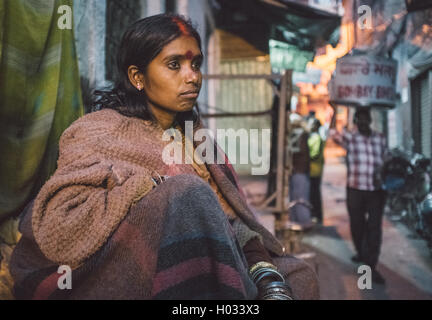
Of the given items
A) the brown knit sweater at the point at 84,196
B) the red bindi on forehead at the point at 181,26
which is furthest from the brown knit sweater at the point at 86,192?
the red bindi on forehead at the point at 181,26

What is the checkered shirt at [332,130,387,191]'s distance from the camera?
181 inches

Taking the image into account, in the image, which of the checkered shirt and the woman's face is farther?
the checkered shirt

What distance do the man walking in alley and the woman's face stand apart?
3741mm

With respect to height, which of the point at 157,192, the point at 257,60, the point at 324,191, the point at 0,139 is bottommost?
the point at 324,191

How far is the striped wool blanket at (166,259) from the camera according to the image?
3.28ft

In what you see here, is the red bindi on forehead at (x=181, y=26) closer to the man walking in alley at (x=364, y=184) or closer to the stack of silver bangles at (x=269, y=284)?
the stack of silver bangles at (x=269, y=284)

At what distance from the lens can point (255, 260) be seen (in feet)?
4.93

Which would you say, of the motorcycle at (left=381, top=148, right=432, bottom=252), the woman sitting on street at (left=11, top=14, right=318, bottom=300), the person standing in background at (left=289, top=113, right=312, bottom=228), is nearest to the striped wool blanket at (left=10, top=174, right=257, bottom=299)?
the woman sitting on street at (left=11, top=14, right=318, bottom=300)

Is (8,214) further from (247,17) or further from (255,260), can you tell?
(247,17)

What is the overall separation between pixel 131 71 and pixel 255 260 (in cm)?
109

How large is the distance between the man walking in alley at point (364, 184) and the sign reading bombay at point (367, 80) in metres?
0.31

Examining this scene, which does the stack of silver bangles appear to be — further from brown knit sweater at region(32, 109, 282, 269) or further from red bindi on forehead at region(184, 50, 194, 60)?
red bindi on forehead at region(184, 50, 194, 60)
